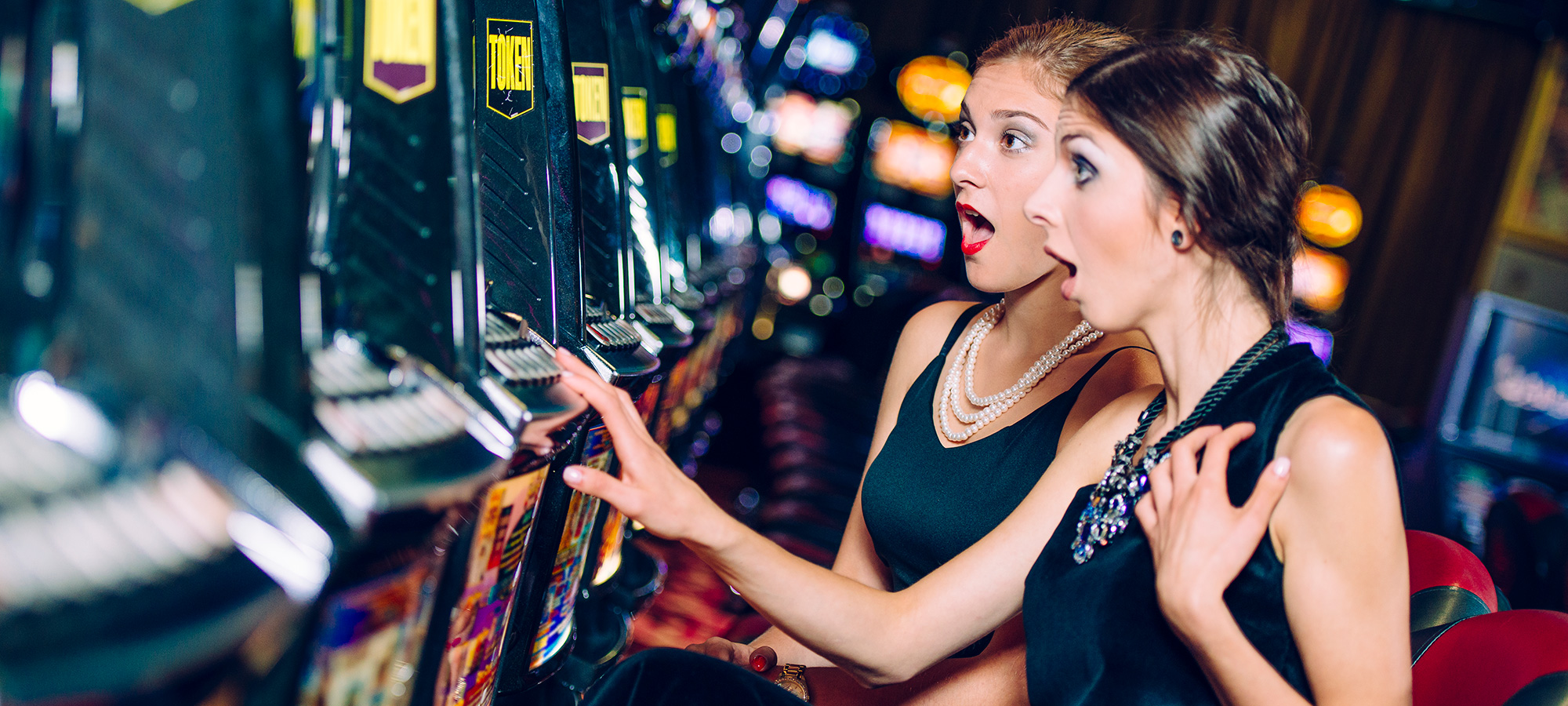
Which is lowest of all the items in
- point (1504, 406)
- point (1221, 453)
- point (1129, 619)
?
point (1504, 406)

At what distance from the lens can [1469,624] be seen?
1.19m

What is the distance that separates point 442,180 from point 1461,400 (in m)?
4.72

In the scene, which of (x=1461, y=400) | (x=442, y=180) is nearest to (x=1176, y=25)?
(x=1461, y=400)

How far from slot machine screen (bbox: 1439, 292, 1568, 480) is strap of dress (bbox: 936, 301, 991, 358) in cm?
356

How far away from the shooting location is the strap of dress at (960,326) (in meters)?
1.76

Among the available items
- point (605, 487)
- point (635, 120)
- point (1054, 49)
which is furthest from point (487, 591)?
point (635, 120)

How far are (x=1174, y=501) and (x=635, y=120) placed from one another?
1.59 meters

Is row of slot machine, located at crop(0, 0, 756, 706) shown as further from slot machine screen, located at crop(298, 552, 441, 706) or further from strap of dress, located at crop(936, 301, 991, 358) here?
strap of dress, located at crop(936, 301, 991, 358)

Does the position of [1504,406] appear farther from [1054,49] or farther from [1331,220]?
[1054,49]

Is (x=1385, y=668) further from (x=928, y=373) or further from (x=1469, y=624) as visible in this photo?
(x=928, y=373)

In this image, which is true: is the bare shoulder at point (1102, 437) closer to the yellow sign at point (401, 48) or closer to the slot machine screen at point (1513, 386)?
the yellow sign at point (401, 48)

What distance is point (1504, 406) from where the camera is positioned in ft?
14.4

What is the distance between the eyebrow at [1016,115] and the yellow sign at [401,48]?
0.86 m

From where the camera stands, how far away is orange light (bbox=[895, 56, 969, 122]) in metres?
5.57
